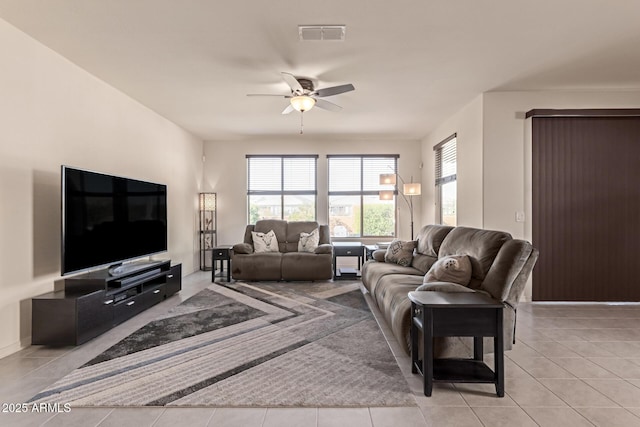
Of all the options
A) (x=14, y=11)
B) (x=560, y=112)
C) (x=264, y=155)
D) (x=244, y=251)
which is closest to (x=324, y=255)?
(x=244, y=251)

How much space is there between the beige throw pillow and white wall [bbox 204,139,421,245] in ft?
13.9

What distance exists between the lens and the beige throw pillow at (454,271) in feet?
9.20

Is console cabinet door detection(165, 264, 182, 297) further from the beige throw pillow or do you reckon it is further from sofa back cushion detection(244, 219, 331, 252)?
the beige throw pillow

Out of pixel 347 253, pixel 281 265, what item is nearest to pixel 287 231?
pixel 281 265

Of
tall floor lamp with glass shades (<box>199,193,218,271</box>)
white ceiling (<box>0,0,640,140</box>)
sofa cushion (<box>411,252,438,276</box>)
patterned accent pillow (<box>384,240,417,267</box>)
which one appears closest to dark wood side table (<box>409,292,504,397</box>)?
sofa cushion (<box>411,252,438,276</box>)

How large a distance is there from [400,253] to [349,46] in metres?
2.63

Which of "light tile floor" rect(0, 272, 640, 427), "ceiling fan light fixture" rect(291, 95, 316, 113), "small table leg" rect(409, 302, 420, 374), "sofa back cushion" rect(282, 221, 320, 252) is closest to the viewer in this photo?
"light tile floor" rect(0, 272, 640, 427)

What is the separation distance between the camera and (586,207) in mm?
4270

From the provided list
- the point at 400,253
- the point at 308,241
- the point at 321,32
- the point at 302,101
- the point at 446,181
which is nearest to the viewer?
the point at 321,32

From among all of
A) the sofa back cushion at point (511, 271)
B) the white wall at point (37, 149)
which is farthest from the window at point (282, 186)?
the sofa back cushion at point (511, 271)

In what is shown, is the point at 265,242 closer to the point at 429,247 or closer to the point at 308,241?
the point at 308,241

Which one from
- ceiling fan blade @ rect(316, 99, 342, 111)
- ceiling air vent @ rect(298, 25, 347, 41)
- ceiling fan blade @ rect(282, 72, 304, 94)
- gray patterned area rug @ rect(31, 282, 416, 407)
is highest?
ceiling air vent @ rect(298, 25, 347, 41)

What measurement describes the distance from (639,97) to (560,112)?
104 cm

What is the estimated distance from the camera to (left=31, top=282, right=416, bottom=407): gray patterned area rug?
6.89 ft
